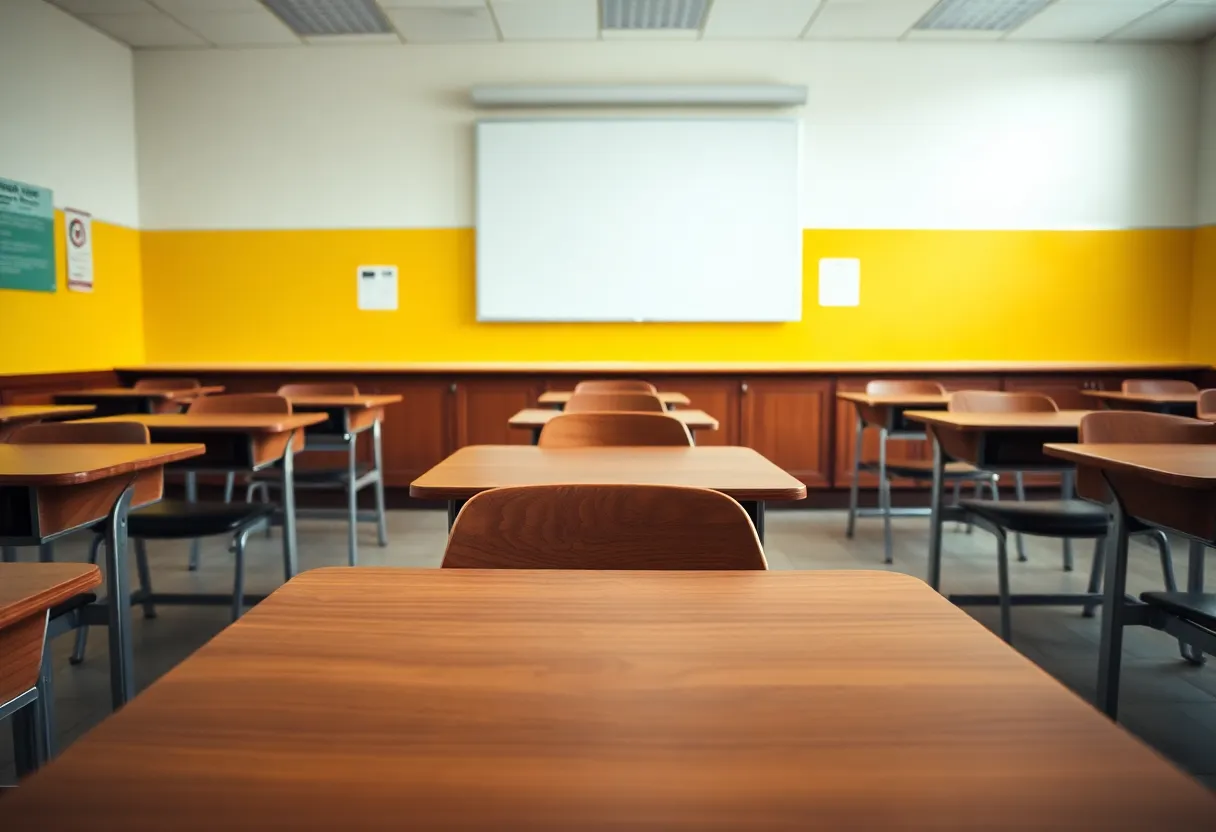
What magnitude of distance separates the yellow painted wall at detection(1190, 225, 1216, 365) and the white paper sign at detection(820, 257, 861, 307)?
2.46 meters

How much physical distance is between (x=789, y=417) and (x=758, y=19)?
2667 mm

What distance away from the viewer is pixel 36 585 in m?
1.02

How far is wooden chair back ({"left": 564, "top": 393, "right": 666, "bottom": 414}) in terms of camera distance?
3.14 metres

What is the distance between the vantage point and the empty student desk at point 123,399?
4473 millimetres

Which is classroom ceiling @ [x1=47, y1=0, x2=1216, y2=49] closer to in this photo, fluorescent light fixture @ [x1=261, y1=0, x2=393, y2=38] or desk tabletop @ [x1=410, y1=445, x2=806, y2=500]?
fluorescent light fixture @ [x1=261, y1=0, x2=393, y2=38]

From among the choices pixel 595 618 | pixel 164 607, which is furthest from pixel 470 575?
pixel 164 607

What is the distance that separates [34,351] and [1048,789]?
19.3 feet

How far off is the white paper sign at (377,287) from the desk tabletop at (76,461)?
12.3 ft

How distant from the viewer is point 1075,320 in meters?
5.96

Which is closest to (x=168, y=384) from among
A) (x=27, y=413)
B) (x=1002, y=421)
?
(x=27, y=413)

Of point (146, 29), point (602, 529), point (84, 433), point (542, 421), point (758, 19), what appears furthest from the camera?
point (146, 29)

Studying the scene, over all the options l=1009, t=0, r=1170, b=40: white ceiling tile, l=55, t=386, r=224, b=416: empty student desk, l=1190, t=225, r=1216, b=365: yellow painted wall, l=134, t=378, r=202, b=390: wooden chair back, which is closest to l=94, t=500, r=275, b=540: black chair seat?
l=55, t=386, r=224, b=416: empty student desk

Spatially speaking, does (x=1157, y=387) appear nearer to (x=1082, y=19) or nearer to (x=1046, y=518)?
(x=1082, y=19)

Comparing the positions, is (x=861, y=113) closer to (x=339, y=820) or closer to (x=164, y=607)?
(x=164, y=607)
